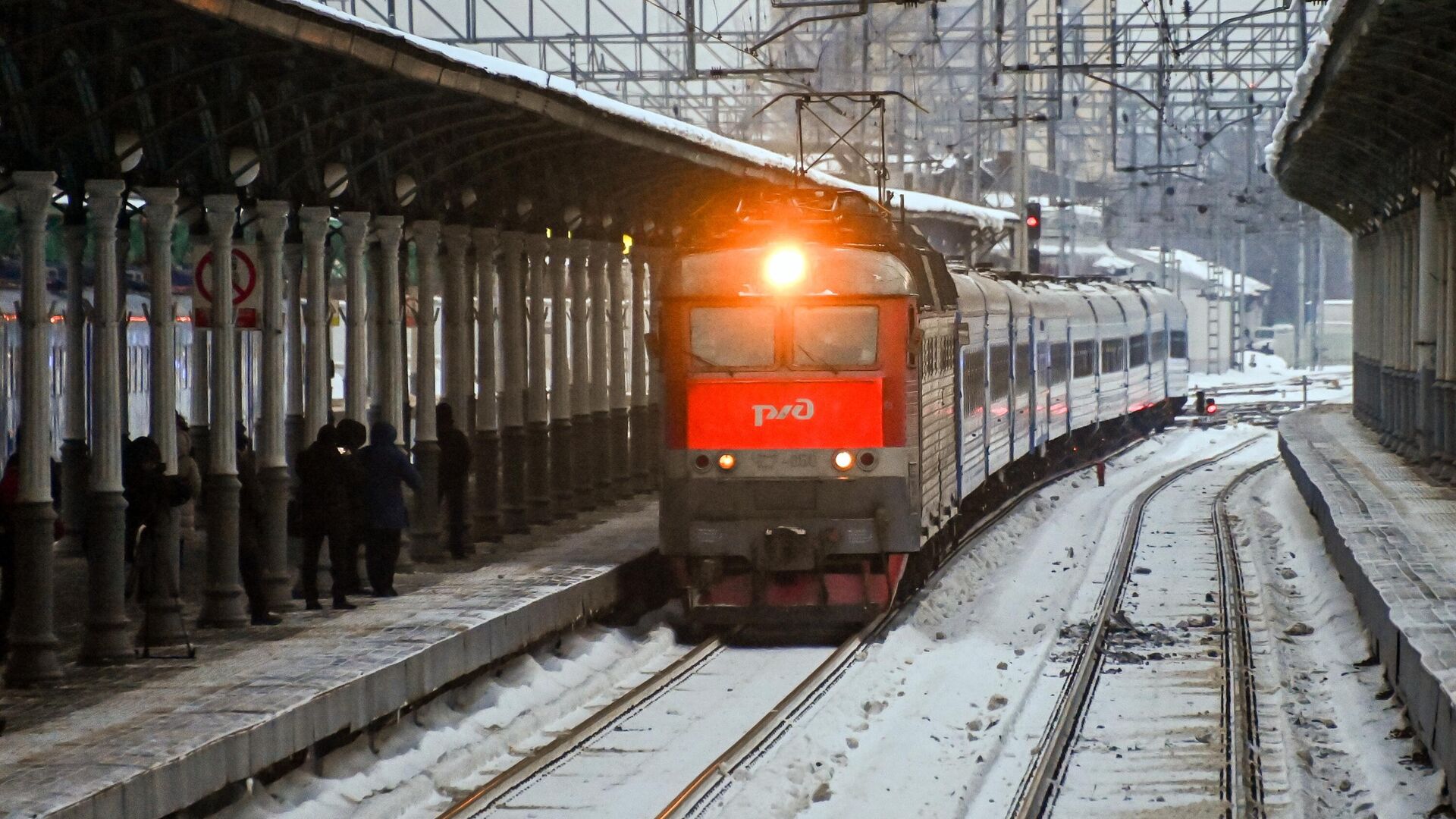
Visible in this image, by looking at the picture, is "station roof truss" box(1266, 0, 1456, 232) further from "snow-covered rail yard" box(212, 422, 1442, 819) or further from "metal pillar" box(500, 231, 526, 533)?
"metal pillar" box(500, 231, 526, 533)

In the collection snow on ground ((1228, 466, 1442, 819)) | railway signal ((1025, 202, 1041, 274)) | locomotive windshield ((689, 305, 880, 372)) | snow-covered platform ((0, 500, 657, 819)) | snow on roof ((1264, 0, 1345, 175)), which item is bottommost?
snow on ground ((1228, 466, 1442, 819))

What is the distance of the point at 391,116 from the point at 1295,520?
46.0 feet

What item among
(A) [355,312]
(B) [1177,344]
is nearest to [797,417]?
(A) [355,312]

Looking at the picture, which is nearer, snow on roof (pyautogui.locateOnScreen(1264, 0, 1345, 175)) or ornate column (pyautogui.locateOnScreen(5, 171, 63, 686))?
ornate column (pyautogui.locateOnScreen(5, 171, 63, 686))

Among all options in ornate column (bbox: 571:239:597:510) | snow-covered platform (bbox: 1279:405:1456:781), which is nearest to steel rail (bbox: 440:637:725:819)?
snow-covered platform (bbox: 1279:405:1456:781)

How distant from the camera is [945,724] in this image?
1220 centimetres

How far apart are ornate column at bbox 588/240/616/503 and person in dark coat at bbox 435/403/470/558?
4622 millimetres

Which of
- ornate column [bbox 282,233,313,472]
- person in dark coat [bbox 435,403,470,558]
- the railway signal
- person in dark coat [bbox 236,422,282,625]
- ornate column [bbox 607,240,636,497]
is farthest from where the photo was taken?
the railway signal

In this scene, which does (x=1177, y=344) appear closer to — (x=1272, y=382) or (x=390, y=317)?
(x=1272, y=382)

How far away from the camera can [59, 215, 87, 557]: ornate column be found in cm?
1401

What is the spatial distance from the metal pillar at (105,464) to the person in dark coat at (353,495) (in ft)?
6.82

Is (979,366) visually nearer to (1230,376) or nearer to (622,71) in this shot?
(622,71)

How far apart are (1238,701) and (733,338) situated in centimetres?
464

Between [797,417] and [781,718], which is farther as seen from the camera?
[797,417]
